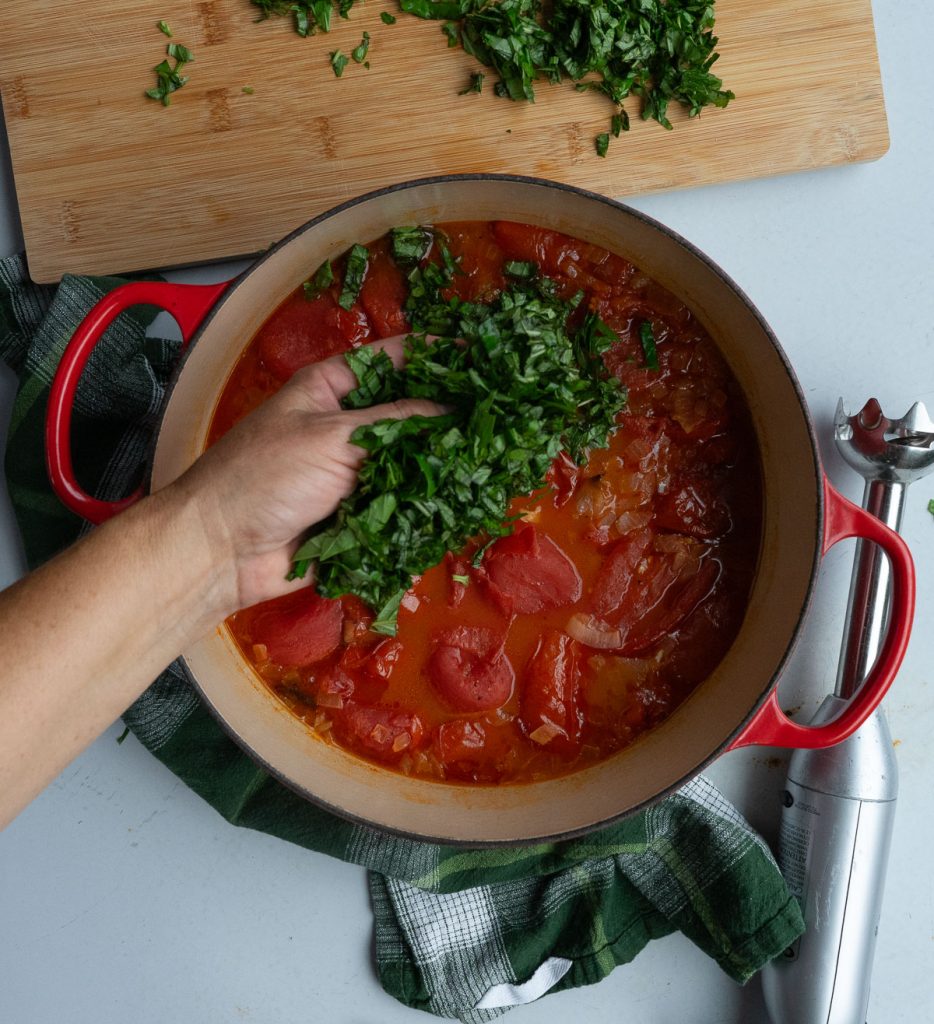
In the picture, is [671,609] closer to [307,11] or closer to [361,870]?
[361,870]

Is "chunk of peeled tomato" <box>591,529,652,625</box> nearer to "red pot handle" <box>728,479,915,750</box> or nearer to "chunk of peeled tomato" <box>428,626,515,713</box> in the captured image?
"chunk of peeled tomato" <box>428,626,515,713</box>

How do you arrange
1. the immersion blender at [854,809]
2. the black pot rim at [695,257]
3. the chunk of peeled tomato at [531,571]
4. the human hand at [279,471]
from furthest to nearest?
1. the immersion blender at [854,809]
2. the chunk of peeled tomato at [531,571]
3. the black pot rim at [695,257]
4. the human hand at [279,471]

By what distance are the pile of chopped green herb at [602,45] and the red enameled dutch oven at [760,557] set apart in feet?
1.50

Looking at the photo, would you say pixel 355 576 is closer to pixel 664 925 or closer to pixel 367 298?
pixel 367 298

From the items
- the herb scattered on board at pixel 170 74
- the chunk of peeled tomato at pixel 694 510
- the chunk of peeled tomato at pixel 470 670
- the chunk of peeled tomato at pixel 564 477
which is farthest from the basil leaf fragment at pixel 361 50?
the chunk of peeled tomato at pixel 470 670

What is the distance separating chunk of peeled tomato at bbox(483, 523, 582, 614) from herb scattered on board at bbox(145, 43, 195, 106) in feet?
5.03

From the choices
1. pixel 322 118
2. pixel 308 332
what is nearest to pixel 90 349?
pixel 308 332

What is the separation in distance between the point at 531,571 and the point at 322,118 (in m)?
1.37

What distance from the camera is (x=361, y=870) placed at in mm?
2824

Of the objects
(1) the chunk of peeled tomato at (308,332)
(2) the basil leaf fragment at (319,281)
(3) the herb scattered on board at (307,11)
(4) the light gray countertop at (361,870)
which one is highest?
(3) the herb scattered on board at (307,11)

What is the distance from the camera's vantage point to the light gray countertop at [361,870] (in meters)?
2.80

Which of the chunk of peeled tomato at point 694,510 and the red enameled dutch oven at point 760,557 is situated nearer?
the red enameled dutch oven at point 760,557

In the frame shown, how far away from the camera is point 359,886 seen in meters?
2.83

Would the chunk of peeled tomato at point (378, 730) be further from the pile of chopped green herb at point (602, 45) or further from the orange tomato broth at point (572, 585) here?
the pile of chopped green herb at point (602, 45)
